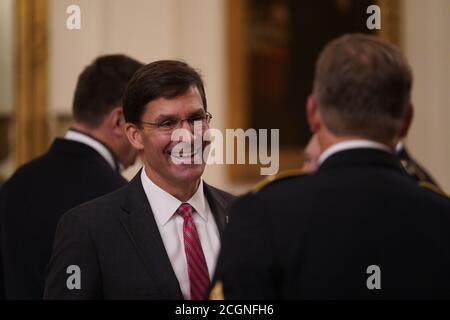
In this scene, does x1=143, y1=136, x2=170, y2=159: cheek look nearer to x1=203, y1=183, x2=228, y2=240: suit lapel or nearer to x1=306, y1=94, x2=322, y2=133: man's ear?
x1=203, y1=183, x2=228, y2=240: suit lapel

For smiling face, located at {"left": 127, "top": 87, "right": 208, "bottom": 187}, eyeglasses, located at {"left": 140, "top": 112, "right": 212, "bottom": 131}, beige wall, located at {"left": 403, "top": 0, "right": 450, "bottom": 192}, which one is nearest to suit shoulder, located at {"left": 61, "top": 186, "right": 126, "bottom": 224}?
smiling face, located at {"left": 127, "top": 87, "right": 208, "bottom": 187}

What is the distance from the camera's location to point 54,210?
10.2 feet

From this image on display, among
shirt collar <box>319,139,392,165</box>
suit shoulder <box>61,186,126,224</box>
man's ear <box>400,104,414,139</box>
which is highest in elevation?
man's ear <box>400,104,414,139</box>

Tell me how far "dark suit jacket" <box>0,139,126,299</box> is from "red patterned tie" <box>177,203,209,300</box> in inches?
27.6

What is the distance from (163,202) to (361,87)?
33.8 inches

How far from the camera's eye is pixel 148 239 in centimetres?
240

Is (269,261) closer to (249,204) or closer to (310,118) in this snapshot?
(249,204)

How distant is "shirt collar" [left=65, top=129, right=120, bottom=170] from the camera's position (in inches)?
129

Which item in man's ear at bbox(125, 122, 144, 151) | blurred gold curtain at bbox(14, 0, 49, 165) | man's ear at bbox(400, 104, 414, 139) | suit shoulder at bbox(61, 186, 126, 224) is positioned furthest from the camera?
blurred gold curtain at bbox(14, 0, 49, 165)

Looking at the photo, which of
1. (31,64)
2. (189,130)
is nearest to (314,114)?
(189,130)

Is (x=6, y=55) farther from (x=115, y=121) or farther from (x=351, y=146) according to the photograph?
(x=351, y=146)
